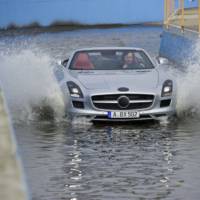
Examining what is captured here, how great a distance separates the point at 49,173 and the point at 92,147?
2.10 m

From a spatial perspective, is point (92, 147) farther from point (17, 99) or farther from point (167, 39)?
point (167, 39)

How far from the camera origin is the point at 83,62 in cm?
1467

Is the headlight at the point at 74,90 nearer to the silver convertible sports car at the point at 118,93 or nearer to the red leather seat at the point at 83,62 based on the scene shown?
the silver convertible sports car at the point at 118,93

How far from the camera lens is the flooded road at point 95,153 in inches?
309

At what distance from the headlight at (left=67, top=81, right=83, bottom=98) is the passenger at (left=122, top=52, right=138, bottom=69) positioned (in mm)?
1584

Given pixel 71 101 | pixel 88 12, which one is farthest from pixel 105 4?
pixel 71 101

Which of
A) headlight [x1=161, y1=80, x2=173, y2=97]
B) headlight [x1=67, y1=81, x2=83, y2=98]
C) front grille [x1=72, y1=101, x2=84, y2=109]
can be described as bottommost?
front grille [x1=72, y1=101, x2=84, y2=109]

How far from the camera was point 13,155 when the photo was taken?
4008 millimetres

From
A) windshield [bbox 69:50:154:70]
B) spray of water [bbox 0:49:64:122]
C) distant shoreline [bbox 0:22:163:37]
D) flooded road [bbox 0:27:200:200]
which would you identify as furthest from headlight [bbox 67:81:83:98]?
distant shoreline [bbox 0:22:163:37]

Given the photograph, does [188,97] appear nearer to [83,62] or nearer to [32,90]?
[83,62]

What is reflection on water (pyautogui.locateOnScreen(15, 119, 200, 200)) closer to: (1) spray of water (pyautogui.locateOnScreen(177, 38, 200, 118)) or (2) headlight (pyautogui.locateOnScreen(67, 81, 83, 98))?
(2) headlight (pyautogui.locateOnScreen(67, 81, 83, 98))

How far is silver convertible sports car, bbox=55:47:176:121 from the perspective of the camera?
1298cm

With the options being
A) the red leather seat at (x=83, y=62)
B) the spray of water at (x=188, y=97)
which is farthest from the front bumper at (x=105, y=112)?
the red leather seat at (x=83, y=62)

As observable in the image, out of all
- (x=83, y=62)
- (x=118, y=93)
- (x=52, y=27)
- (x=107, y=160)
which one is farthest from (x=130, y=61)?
(x=52, y=27)
